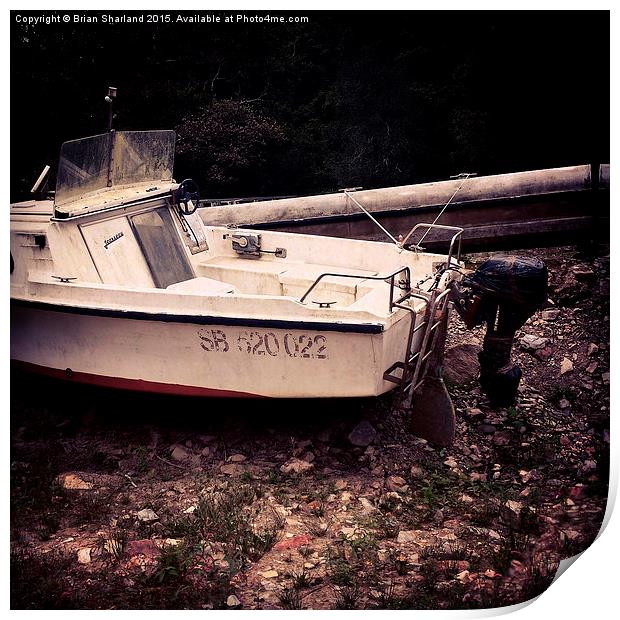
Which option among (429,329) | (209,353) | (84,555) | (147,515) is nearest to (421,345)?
(429,329)

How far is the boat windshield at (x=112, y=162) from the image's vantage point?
4035mm

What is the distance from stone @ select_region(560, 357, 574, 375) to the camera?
416cm

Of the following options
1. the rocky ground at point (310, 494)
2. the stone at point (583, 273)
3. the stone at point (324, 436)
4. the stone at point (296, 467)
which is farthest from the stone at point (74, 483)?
the stone at point (583, 273)

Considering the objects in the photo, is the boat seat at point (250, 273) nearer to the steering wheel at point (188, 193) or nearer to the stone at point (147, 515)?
the steering wheel at point (188, 193)

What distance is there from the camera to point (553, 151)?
142 inches

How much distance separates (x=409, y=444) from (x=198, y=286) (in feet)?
4.71

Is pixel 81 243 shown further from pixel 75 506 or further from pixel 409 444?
pixel 409 444

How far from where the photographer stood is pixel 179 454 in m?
3.62

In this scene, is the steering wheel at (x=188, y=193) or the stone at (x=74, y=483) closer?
the stone at (x=74, y=483)

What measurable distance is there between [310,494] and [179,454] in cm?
76

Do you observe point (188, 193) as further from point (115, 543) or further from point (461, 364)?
point (115, 543)

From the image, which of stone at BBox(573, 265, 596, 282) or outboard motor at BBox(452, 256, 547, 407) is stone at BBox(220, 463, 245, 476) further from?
stone at BBox(573, 265, 596, 282)

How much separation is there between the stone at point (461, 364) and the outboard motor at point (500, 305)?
0.87 feet

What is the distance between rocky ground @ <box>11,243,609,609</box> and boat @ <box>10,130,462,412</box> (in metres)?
0.29
